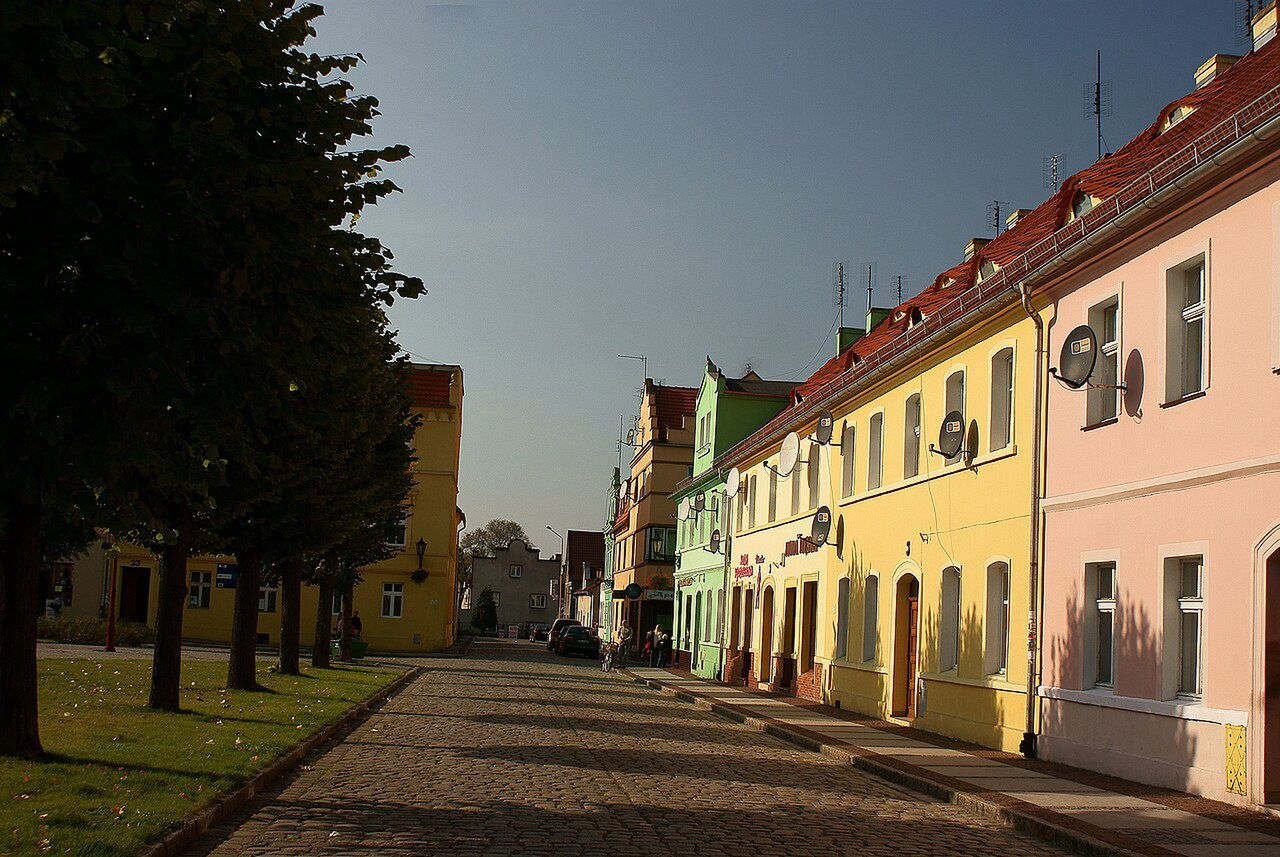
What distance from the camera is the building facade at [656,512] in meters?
65.0

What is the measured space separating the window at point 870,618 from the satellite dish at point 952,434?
5.75m

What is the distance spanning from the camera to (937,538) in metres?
22.4

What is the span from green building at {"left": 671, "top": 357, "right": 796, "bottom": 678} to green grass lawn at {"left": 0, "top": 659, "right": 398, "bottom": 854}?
2182 cm

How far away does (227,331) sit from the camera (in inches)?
395

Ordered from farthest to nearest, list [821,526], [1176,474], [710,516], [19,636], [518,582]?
[518,582]
[710,516]
[821,526]
[1176,474]
[19,636]

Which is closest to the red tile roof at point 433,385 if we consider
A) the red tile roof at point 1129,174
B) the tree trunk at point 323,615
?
the tree trunk at point 323,615

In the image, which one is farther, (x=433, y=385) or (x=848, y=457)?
(x=433, y=385)

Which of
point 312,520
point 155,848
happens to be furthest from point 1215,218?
point 312,520

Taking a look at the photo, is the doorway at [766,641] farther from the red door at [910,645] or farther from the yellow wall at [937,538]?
the red door at [910,645]

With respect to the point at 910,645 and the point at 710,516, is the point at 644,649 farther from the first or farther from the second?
the point at 910,645

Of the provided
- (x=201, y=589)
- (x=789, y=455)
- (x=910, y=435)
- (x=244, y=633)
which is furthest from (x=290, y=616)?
(x=201, y=589)

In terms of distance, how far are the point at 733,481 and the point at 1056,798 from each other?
28171 mm

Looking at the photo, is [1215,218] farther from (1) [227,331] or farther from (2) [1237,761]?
(1) [227,331]

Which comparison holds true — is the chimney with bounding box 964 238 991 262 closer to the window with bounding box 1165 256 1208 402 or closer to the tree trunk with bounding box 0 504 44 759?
the window with bounding box 1165 256 1208 402
